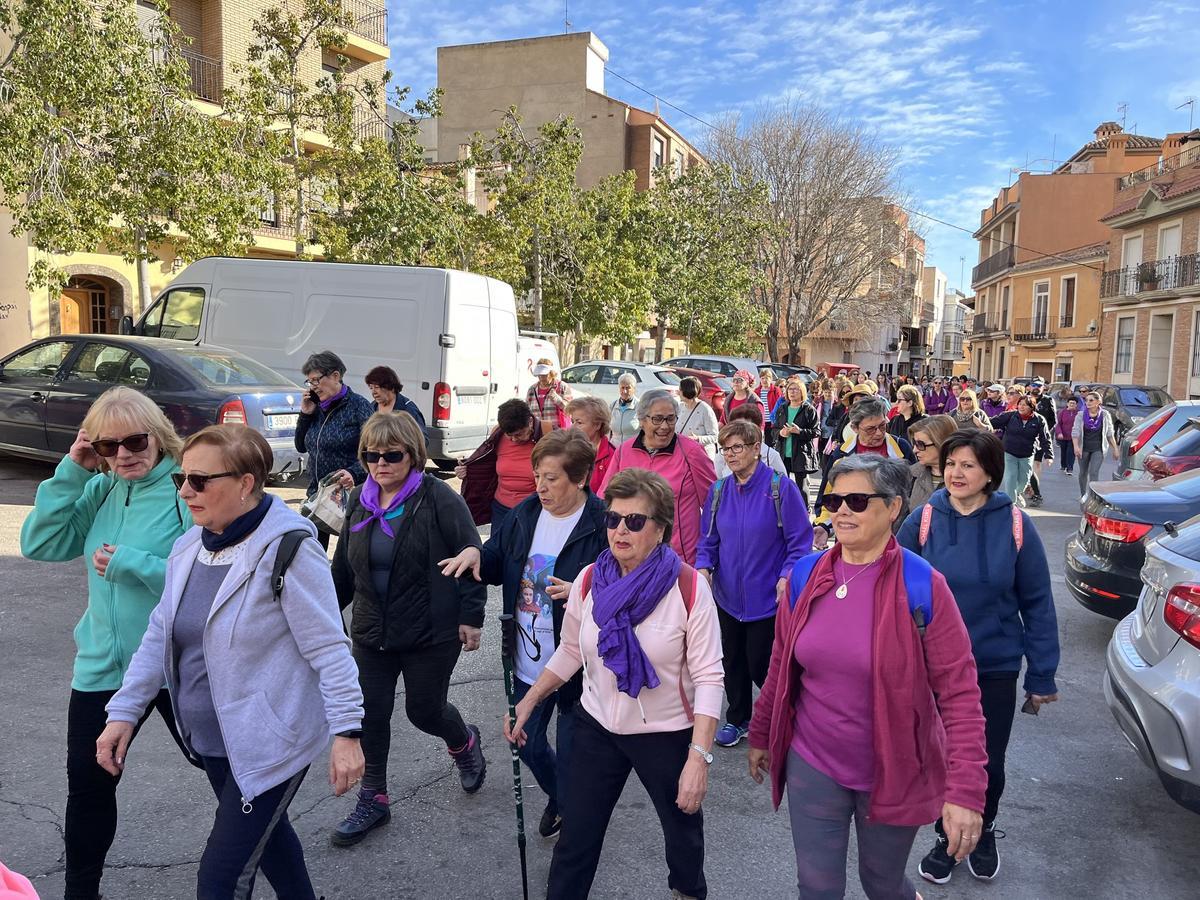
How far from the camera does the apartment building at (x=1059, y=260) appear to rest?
4328 cm

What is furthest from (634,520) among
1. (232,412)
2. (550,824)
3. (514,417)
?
(232,412)

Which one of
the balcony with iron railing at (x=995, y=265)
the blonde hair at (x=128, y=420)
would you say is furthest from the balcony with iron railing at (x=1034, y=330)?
the blonde hair at (x=128, y=420)

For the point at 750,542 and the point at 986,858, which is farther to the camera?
the point at 750,542

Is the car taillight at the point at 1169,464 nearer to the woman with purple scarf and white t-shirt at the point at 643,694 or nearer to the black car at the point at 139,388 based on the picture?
the woman with purple scarf and white t-shirt at the point at 643,694

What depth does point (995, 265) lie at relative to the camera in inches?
2116

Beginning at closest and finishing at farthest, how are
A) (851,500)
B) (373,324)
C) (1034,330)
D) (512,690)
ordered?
1. (851,500)
2. (512,690)
3. (373,324)
4. (1034,330)

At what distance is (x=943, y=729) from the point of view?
2.44m

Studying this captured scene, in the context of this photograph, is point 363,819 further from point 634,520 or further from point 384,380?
point 384,380

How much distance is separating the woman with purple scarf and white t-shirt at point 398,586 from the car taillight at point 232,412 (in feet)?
18.4

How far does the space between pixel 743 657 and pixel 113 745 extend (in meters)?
2.88

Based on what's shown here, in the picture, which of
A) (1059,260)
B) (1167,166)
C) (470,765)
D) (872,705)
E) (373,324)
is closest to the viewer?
(872,705)

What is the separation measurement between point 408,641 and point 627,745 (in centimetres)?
109

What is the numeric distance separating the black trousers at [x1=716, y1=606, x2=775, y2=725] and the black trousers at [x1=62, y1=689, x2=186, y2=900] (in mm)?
2520

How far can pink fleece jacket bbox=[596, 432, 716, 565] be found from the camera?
15.7 feet
